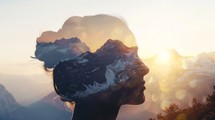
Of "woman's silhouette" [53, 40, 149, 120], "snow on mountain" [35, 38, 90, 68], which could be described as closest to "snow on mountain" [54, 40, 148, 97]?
"woman's silhouette" [53, 40, 149, 120]

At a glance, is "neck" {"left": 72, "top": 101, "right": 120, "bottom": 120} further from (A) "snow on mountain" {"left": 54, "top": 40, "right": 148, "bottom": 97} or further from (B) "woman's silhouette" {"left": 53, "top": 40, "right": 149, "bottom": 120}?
(A) "snow on mountain" {"left": 54, "top": 40, "right": 148, "bottom": 97}

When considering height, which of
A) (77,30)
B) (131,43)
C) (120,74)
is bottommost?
(131,43)

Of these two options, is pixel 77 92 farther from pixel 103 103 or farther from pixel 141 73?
pixel 141 73

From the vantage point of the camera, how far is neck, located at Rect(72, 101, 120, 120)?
1866 inches

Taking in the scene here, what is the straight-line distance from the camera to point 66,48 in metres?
56.0

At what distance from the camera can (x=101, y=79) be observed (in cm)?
4659

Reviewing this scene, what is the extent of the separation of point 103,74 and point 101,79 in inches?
27.6

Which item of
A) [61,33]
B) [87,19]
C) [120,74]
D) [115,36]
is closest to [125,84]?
[120,74]

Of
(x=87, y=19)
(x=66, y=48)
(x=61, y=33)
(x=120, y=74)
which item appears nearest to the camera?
(x=120, y=74)

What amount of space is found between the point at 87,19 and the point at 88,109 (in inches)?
1493

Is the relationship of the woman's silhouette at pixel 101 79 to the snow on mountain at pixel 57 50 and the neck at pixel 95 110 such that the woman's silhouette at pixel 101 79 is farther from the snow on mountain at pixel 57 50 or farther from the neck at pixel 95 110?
the snow on mountain at pixel 57 50

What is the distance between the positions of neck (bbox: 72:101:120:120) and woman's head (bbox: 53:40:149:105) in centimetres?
104

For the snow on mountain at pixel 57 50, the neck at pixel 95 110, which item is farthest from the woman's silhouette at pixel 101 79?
the snow on mountain at pixel 57 50

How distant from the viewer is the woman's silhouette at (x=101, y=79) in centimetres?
4659
